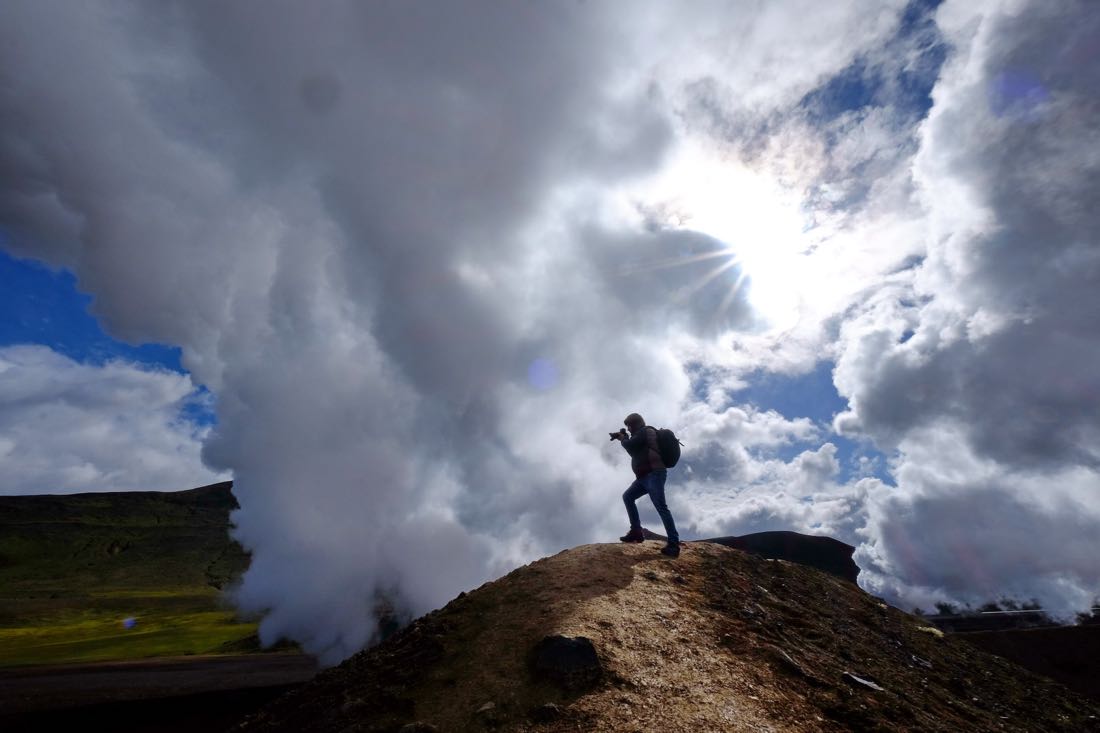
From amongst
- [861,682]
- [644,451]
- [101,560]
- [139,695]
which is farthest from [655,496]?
[101,560]

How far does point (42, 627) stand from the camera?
315 ft

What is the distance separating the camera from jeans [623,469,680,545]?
12.9 metres

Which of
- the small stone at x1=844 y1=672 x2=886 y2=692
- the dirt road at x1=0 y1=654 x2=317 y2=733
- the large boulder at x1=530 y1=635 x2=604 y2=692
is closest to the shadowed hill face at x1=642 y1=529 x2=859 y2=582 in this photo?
the dirt road at x1=0 y1=654 x2=317 y2=733

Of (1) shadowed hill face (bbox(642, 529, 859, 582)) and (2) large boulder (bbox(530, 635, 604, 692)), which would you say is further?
(1) shadowed hill face (bbox(642, 529, 859, 582))

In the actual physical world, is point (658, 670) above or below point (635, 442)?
below

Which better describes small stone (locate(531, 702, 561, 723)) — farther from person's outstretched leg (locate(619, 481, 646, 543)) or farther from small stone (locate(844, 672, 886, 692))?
person's outstretched leg (locate(619, 481, 646, 543))

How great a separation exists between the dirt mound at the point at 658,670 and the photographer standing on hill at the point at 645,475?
68cm

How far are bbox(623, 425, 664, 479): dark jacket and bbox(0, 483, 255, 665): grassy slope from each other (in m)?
71.4

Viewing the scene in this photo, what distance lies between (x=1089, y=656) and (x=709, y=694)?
1732 inches

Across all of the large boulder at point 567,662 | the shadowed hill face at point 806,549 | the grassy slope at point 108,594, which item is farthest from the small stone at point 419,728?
the grassy slope at point 108,594

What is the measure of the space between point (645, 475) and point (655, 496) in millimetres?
595

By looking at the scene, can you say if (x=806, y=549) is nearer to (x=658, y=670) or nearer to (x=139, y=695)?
(x=658, y=670)

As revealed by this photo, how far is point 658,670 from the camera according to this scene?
7.36m

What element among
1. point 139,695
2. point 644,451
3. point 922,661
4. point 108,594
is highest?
point 108,594
